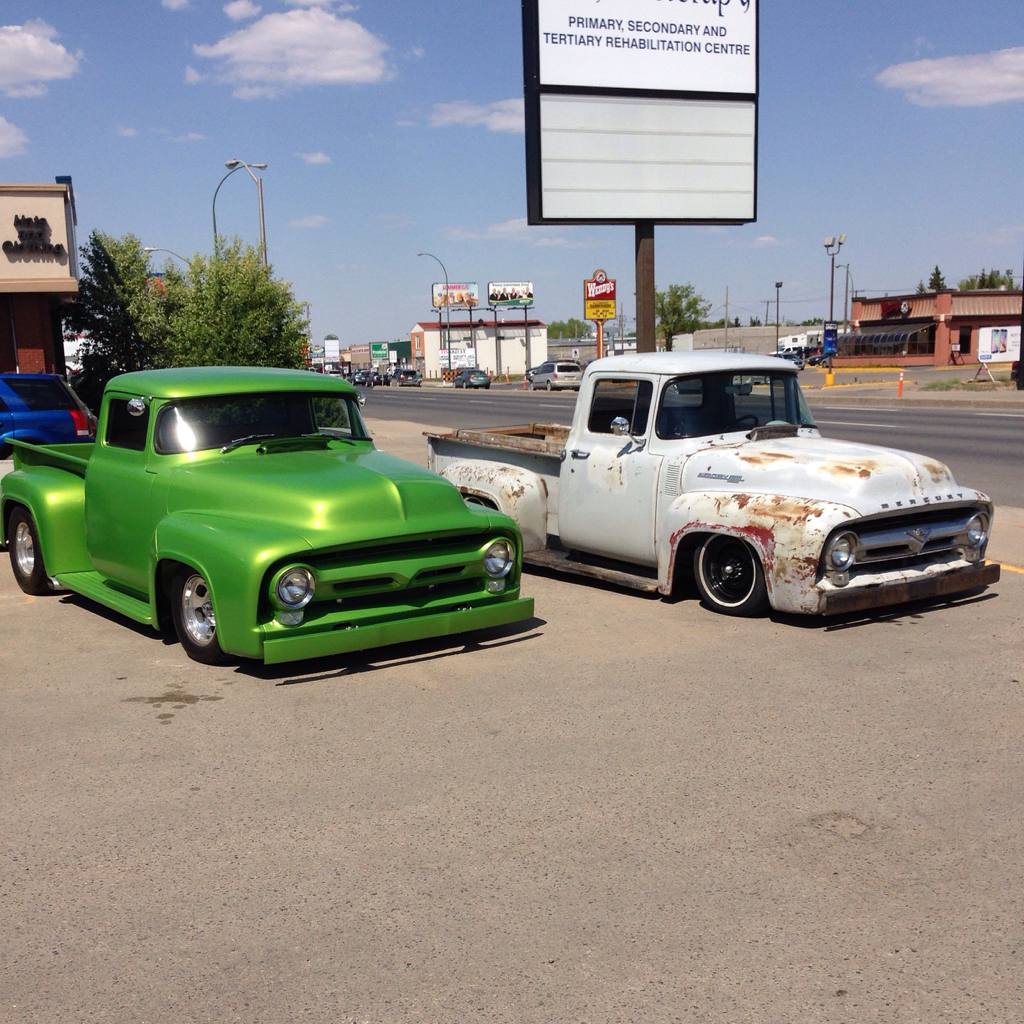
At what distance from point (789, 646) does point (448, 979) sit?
→ 3.81m

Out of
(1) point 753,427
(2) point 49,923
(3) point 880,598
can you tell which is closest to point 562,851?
(2) point 49,923

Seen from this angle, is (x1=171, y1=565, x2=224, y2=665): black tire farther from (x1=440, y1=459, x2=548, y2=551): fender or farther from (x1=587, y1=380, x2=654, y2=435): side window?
(x1=587, y1=380, x2=654, y2=435): side window

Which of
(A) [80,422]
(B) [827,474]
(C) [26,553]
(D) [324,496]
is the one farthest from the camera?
(A) [80,422]

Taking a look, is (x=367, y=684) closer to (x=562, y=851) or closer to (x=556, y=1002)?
(x=562, y=851)

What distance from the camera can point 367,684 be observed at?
5875mm

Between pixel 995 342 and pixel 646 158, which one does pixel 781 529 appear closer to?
pixel 646 158

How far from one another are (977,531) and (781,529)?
1.59m

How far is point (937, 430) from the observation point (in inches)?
881

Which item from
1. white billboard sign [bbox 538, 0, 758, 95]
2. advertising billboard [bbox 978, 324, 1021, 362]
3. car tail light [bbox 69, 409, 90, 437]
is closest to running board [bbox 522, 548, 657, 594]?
car tail light [bbox 69, 409, 90, 437]

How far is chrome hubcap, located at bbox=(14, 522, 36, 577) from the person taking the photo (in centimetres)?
834

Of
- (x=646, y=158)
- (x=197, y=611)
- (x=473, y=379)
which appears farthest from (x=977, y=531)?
(x=473, y=379)

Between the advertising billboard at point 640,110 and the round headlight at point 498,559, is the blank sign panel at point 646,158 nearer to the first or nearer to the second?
the advertising billboard at point 640,110

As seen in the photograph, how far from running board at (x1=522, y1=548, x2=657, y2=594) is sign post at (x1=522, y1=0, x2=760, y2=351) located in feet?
26.1

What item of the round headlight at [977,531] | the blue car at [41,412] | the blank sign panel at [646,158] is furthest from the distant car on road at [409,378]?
the round headlight at [977,531]
